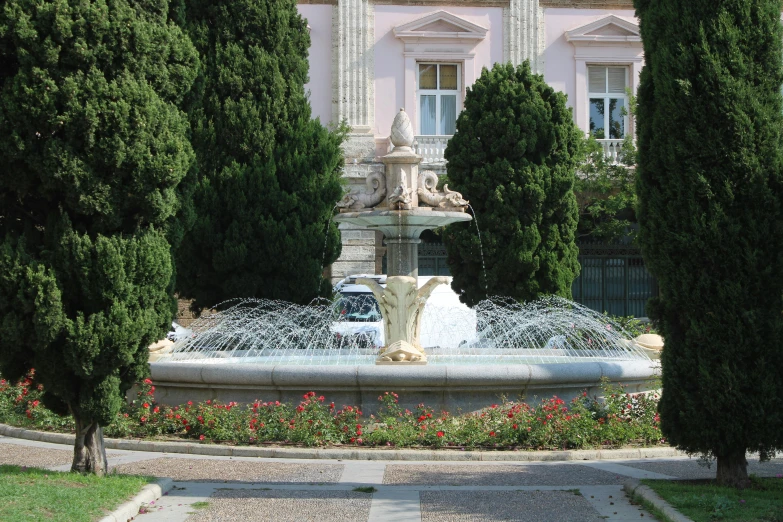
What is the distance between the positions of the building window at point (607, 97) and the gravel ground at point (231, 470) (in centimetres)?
2028

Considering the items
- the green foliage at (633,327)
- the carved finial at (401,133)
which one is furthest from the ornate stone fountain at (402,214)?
the green foliage at (633,327)

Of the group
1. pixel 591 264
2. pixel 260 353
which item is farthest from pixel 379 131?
pixel 260 353

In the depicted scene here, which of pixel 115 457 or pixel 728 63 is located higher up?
pixel 728 63

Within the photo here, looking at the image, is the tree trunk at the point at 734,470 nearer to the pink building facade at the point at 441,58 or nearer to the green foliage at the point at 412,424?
the green foliage at the point at 412,424

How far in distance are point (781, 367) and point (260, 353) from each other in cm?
→ 828

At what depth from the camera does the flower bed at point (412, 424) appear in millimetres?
10430

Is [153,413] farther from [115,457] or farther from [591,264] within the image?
[591,264]

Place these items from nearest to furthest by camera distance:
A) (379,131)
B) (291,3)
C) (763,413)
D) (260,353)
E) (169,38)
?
(763,413), (169,38), (260,353), (291,3), (379,131)

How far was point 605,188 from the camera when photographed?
1009 inches

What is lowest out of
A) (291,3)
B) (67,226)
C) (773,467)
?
(773,467)

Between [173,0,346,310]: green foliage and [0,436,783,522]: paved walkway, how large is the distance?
6.67 m

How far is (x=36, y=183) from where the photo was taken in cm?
803

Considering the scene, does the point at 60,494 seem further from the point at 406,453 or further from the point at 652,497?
the point at 652,497

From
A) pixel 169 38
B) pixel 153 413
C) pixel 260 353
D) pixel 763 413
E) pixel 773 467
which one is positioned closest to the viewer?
pixel 763 413
